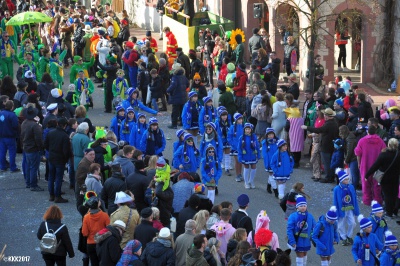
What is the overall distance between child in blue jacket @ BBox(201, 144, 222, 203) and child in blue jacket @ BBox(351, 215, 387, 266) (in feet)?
14.4

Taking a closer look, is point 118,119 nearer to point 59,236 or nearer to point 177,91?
Answer: point 177,91

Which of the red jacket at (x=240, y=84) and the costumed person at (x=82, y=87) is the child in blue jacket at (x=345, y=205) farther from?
the costumed person at (x=82, y=87)

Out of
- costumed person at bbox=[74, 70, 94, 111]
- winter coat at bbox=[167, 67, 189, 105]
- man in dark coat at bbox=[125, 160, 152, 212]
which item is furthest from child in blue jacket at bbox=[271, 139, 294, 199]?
costumed person at bbox=[74, 70, 94, 111]

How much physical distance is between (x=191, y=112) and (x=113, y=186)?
6.31 m

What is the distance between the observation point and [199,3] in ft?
128

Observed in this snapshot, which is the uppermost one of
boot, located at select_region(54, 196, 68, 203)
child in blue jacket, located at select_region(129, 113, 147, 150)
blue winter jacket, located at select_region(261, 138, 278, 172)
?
child in blue jacket, located at select_region(129, 113, 147, 150)

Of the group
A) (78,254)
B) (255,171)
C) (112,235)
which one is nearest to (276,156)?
(255,171)

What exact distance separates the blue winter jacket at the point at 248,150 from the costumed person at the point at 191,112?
2.54 m

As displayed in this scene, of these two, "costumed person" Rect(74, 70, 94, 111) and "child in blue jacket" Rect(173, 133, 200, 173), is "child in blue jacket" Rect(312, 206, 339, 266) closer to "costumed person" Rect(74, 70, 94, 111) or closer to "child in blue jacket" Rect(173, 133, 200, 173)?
"child in blue jacket" Rect(173, 133, 200, 173)

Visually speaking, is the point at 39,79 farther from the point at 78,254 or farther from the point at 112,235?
the point at 112,235

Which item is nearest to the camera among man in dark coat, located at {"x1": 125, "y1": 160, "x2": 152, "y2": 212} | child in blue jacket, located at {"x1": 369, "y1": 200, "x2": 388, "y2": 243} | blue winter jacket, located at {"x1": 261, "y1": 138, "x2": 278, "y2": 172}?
child in blue jacket, located at {"x1": 369, "y1": 200, "x2": 388, "y2": 243}

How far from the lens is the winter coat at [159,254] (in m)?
13.8

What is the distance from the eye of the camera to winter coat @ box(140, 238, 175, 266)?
13.8 m

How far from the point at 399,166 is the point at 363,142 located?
95cm
